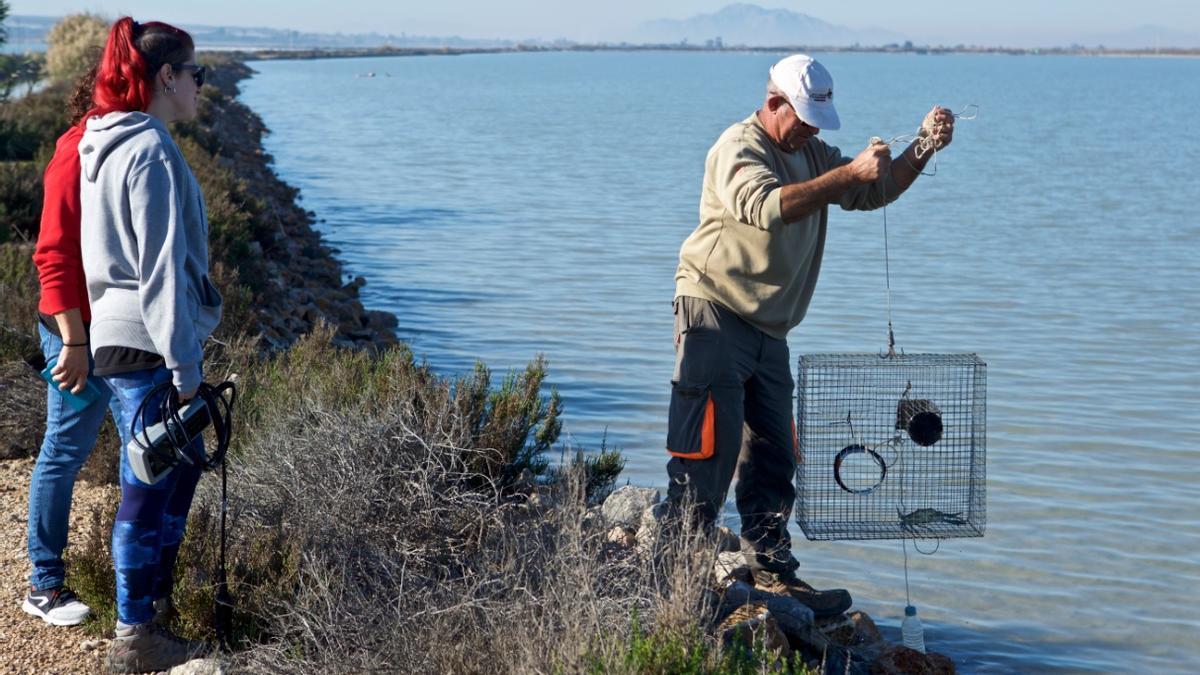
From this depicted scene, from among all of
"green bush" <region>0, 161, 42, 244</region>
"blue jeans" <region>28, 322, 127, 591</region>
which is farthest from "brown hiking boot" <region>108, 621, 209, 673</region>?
"green bush" <region>0, 161, 42, 244</region>

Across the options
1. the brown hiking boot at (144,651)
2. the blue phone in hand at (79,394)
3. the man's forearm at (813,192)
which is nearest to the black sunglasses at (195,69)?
the blue phone in hand at (79,394)

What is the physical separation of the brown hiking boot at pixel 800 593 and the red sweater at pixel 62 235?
290 centimetres

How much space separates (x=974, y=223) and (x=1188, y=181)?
10.9 meters

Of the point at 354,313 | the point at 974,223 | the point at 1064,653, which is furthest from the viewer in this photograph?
the point at 974,223

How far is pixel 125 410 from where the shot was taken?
4.23 metres

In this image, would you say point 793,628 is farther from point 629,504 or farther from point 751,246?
point 629,504

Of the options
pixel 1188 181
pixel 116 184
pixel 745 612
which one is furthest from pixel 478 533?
pixel 1188 181

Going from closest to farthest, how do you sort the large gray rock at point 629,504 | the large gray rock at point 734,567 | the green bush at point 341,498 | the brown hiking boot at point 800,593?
the green bush at point 341,498 < the large gray rock at point 734,567 < the brown hiking boot at point 800,593 < the large gray rock at point 629,504

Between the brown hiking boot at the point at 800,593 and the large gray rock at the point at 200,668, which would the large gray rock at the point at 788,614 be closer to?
the brown hiking boot at the point at 800,593

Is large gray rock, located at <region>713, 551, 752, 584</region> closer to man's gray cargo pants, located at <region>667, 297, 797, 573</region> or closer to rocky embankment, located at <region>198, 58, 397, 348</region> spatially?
man's gray cargo pants, located at <region>667, 297, 797, 573</region>

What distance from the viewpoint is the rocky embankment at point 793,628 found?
16.1 ft

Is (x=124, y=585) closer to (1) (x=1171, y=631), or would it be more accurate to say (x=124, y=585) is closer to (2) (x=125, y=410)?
(2) (x=125, y=410)

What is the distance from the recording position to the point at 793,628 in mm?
5363

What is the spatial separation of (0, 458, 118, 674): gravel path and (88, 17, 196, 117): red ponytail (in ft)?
5.65
